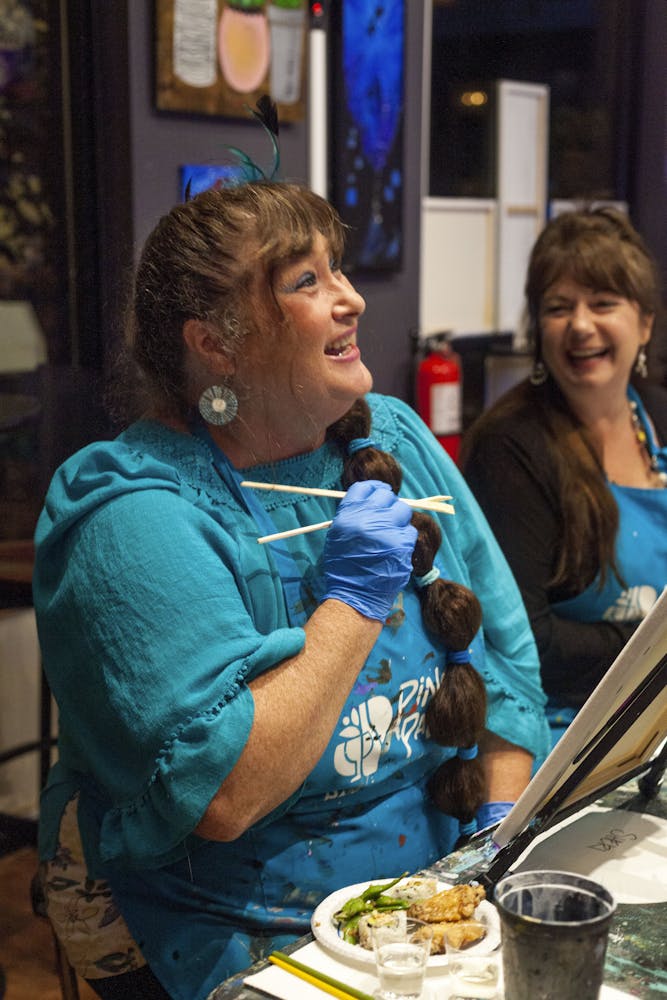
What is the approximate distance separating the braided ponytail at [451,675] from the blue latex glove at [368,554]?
5.1 inches

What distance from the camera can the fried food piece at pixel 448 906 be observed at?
1.17 meters

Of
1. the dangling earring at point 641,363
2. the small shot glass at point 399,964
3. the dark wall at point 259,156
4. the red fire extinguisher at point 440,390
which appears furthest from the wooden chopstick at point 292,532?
the red fire extinguisher at point 440,390

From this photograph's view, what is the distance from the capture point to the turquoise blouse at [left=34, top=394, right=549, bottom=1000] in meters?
1.36

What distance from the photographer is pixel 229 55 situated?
10.1 feet

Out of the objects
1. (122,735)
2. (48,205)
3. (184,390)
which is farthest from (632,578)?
(48,205)

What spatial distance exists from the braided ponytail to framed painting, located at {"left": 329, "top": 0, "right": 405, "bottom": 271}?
191cm

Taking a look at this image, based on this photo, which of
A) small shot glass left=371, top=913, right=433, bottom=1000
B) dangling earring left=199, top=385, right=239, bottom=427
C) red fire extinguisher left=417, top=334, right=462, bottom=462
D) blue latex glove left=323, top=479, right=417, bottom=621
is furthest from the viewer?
red fire extinguisher left=417, top=334, right=462, bottom=462

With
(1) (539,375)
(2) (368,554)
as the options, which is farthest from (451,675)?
(1) (539,375)

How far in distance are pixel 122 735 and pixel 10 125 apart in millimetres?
1988

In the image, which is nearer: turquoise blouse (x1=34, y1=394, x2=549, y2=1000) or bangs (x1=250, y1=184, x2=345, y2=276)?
turquoise blouse (x1=34, y1=394, x2=549, y2=1000)

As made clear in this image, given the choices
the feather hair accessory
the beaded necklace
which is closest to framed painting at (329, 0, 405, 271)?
the beaded necklace

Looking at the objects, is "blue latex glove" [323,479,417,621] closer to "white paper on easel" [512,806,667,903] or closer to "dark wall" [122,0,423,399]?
"white paper on easel" [512,806,667,903]

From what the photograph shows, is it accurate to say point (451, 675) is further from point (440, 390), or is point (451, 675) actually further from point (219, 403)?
point (440, 390)

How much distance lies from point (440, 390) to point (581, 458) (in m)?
1.49
